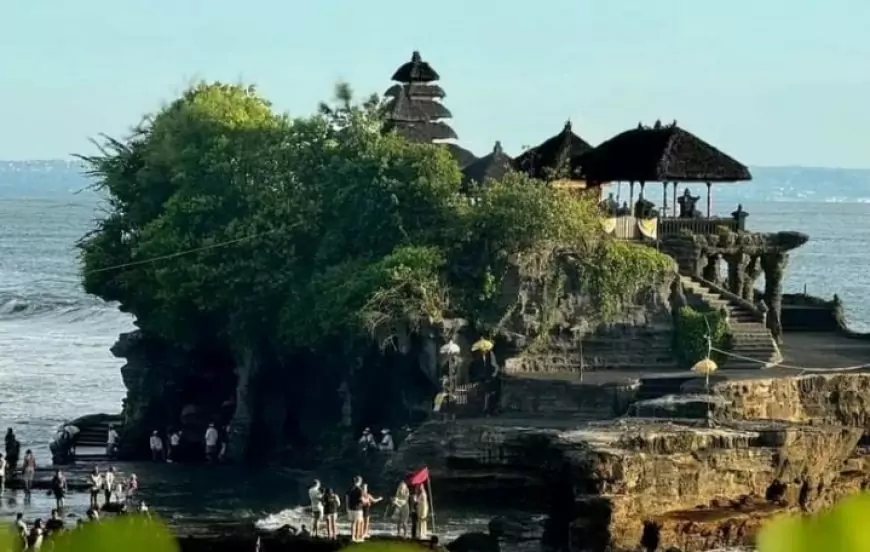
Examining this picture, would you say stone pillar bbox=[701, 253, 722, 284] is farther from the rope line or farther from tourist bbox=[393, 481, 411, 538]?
tourist bbox=[393, 481, 411, 538]

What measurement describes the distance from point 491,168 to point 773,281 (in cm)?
734

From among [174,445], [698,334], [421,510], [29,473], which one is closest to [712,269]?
[698,334]

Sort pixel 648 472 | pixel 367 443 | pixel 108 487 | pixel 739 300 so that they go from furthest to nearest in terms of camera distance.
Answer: pixel 739 300 < pixel 367 443 < pixel 108 487 < pixel 648 472

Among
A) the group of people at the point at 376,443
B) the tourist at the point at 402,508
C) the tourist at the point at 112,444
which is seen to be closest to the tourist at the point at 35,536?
the tourist at the point at 402,508

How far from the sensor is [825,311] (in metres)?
49.3

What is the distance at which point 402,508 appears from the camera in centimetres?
2992

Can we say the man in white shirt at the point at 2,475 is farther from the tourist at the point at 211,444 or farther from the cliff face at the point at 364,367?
the tourist at the point at 211,444

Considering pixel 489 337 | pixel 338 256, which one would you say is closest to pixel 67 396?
pixel 338 256

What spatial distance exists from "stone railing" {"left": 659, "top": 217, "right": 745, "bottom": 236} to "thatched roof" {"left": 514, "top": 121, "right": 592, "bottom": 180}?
97.9 inches

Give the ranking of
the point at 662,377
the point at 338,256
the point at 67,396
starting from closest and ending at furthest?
1. the point at 662,377
2. the point at 338,256
3. the point at 67,396

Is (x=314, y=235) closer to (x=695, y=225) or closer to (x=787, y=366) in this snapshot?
(x=695, y=225)

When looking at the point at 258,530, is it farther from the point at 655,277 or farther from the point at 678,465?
the point at 655,277

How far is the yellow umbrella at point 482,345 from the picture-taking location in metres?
36.2

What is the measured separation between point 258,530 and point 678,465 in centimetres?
709
